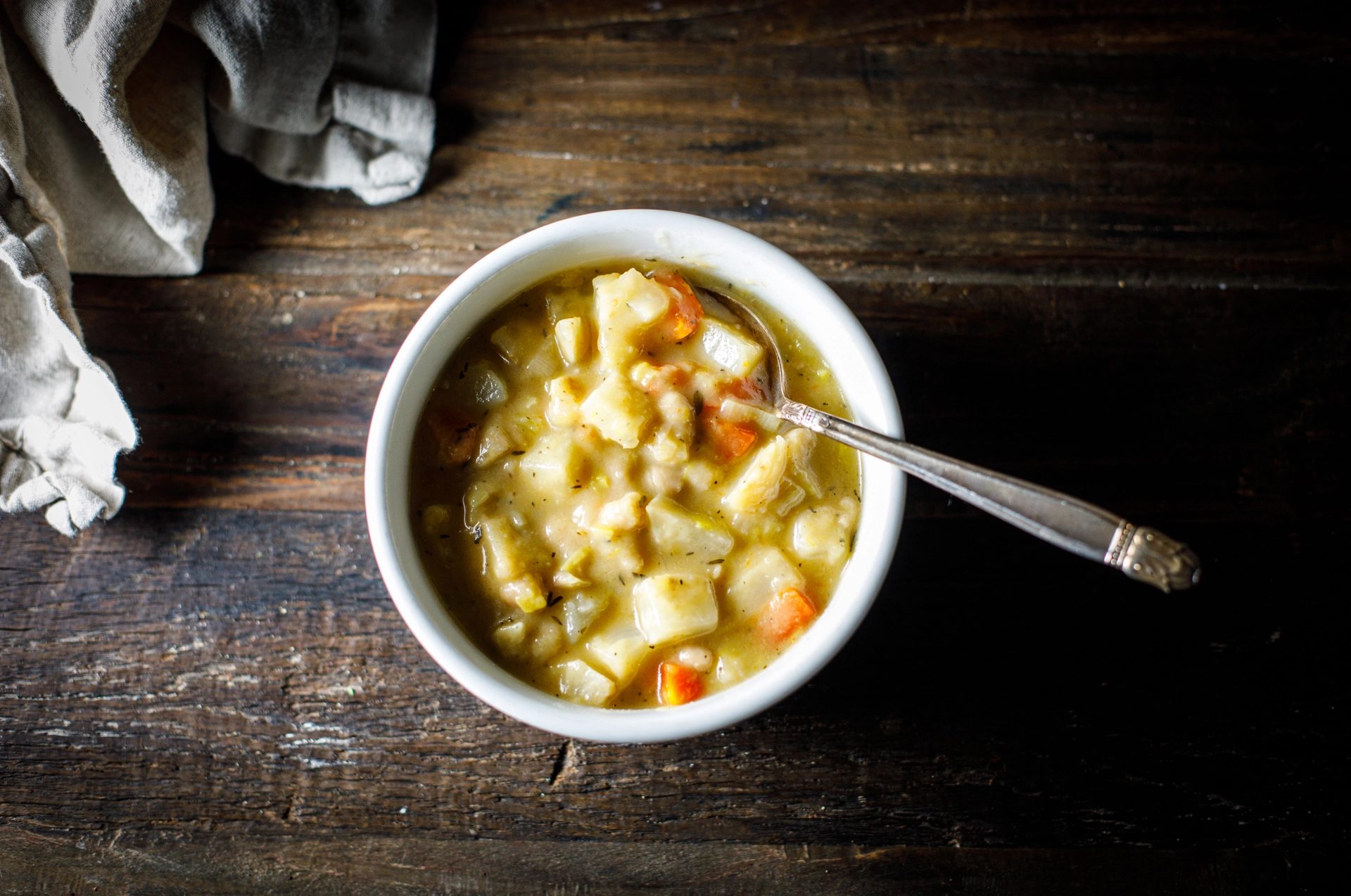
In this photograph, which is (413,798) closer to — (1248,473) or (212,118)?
(212,118)

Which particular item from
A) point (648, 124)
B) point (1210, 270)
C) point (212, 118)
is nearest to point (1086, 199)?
point (1210, 270)

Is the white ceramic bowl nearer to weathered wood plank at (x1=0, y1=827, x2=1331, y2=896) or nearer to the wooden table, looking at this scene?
the wooden table

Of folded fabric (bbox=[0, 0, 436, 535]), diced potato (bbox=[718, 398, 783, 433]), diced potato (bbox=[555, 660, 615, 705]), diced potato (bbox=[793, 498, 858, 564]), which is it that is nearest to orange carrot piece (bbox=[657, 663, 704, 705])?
diced potato (bbox=[555, 660, 615, 705])

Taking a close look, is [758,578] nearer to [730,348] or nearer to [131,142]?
[730,348]

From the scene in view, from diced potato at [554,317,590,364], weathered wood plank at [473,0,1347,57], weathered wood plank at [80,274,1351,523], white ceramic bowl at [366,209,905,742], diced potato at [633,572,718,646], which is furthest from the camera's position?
weathered wood plank at [473,0,1347,57]

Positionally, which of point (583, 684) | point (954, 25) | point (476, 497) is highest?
point (954, 25)

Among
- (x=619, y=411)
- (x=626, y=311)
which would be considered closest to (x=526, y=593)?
(x=619, y=411)

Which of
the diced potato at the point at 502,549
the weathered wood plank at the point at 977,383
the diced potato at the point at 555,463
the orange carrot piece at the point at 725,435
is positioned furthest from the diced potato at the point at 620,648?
the weathered wood plank at the point at 977,383
